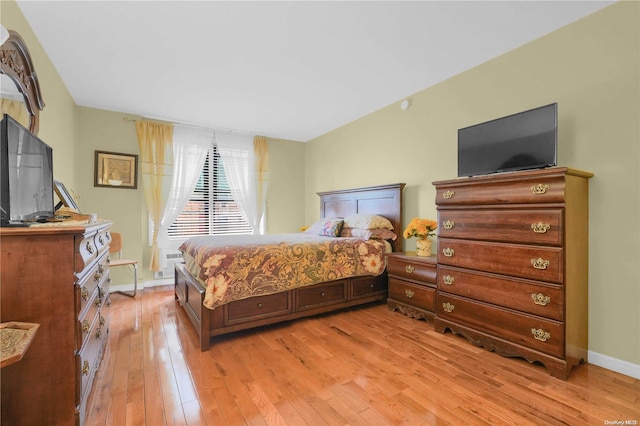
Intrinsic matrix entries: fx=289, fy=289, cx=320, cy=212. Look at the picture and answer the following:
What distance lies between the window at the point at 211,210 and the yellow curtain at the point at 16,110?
8.72 ft

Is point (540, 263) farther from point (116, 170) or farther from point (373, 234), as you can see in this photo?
point (116, 170)

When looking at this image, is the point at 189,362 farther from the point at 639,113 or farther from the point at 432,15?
the point at 639,113

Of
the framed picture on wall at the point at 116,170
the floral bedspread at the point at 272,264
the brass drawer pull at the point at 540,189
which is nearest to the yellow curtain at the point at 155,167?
the framed picture on wall at the point at 116,170

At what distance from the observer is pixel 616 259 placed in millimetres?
2033

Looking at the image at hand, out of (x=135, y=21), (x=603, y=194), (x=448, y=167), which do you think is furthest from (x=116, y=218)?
(x=603, y=194)

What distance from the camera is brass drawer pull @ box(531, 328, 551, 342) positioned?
1949 mm

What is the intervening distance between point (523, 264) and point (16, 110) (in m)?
3.58

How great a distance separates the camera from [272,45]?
247 cm

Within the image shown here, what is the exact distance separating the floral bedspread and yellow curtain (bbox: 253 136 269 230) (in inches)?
77.4

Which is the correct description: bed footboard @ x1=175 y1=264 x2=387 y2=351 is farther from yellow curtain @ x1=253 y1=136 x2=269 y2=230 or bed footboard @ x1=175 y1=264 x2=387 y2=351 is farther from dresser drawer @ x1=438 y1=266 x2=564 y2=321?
yellow curtain @ x1=253 y1=136 x2=269 y2=230

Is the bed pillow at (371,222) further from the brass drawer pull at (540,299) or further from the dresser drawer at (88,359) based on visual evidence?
the dresser drawer at (88,359)

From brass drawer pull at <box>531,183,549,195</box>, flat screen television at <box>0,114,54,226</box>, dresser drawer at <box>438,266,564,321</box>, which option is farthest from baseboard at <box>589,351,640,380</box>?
flat screen television at <box>0,114,54,226</box>

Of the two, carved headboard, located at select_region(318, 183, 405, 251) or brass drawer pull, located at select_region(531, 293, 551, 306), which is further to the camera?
carved headboard, located at select_region(318, 183, 405, 251)

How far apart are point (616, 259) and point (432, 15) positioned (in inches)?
85.8
